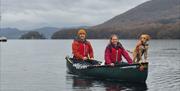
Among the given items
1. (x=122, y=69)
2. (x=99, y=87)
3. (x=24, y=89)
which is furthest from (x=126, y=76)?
(x=24, y=89)

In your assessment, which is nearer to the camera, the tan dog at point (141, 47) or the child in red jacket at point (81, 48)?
the tan dog at point (141, 47)

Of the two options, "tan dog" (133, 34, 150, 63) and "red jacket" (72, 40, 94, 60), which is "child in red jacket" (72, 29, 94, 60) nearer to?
"red jacket" (72, 40, 94, 60)

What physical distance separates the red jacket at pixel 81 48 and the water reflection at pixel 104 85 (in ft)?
7.97

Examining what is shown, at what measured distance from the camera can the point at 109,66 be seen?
30578mm

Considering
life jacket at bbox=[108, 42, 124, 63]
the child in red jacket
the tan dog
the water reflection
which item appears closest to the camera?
the water reflection

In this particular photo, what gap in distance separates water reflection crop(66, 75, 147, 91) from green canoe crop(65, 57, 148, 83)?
39cm

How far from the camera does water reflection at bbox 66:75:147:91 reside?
2794cm

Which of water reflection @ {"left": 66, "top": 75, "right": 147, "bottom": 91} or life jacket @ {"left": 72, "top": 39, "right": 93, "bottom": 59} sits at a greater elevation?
life jacket @ {"left": 72, "top": 39, "right": 93, "bottom": 59}

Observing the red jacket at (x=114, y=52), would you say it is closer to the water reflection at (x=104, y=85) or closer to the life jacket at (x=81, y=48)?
the water reflection at (x=104, y=85)

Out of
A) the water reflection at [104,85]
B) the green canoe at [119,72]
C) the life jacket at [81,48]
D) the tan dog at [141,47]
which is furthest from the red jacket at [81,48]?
the tan dog at [141,47]

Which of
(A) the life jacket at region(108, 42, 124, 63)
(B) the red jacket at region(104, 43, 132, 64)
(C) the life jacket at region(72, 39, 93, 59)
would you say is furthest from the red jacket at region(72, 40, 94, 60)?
(A) the life jacket at region(108, 42, 124, 63)

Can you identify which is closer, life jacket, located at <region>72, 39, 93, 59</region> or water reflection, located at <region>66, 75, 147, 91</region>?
water reflection, located at <region>66, 75, 147, 91</region>

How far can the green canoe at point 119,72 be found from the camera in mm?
29219

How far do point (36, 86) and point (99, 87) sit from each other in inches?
156
